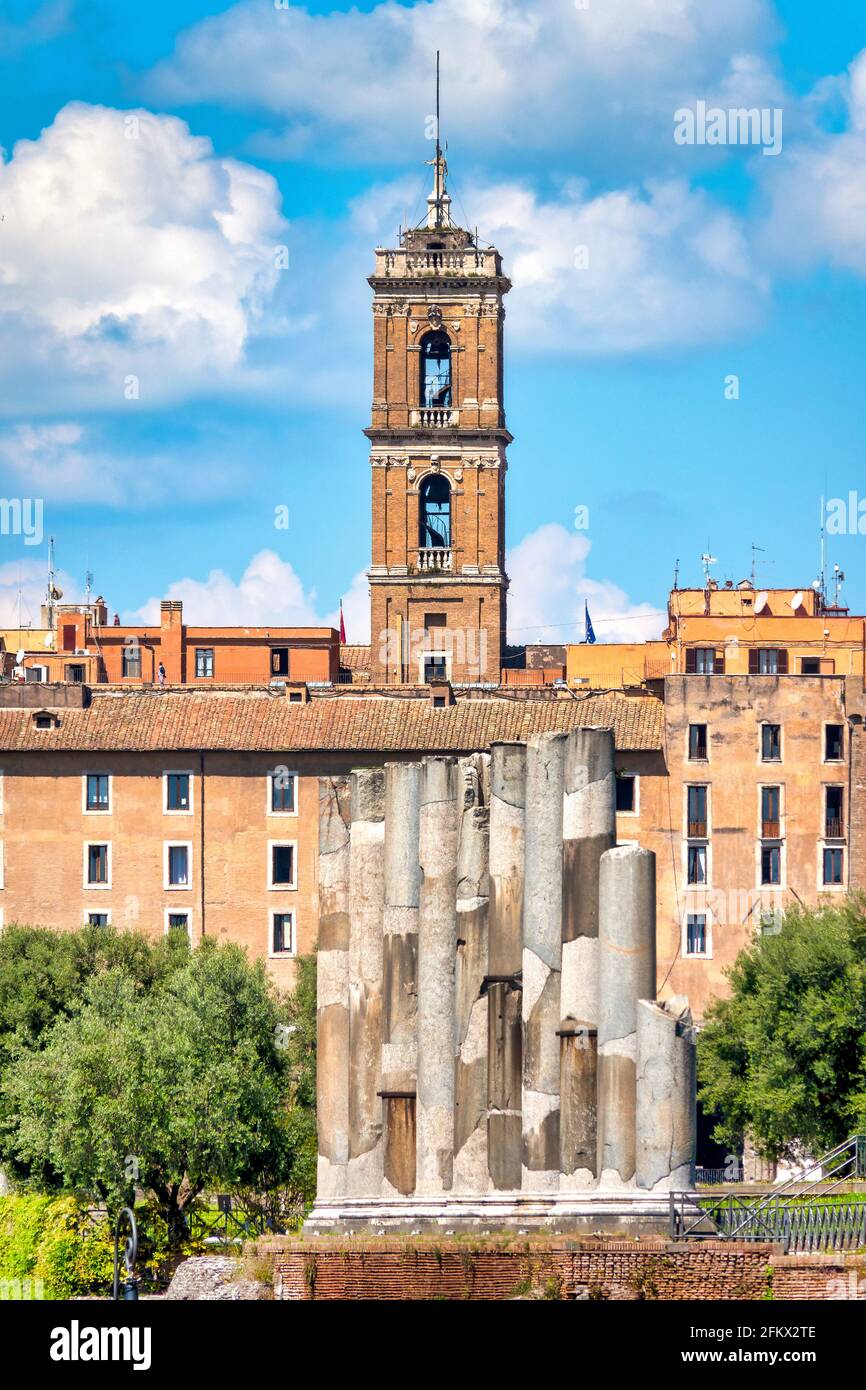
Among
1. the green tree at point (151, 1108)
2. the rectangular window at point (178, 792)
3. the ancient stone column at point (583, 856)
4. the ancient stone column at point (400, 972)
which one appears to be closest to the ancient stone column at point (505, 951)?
the ancient stone column at point (583, 856)

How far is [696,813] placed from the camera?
81.2 meters

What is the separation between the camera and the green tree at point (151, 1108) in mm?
51062

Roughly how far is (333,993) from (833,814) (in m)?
46.3

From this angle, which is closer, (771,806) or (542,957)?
(542,957)

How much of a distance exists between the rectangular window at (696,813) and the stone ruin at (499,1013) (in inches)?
1734

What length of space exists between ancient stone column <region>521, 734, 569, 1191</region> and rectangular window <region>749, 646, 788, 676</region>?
57.5 metres

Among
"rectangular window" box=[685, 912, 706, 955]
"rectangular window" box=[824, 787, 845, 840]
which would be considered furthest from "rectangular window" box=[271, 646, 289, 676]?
"rectangular window" box=[824, 787, 845, 840]

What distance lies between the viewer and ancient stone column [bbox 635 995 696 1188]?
32.9m

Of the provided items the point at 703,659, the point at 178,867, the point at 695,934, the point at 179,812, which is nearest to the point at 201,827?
the point at 179,812

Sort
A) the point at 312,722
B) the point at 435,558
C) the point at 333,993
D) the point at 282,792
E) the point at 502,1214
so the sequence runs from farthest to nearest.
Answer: the point at 435,558 < the point at 312,722 < the point at 282,792 < the point at 333,993 < the point at 502,1214

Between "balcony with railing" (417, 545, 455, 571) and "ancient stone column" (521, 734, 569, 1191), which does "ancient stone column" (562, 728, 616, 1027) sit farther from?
"balcony with railing" (417, 545, 455, 571)

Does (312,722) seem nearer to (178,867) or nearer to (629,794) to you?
(178,867)

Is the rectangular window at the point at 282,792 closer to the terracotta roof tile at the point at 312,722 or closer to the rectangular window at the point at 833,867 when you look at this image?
the terracotta roof tile at the point at 312,722

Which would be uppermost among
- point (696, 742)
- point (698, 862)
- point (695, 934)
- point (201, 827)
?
point (696, 742)
